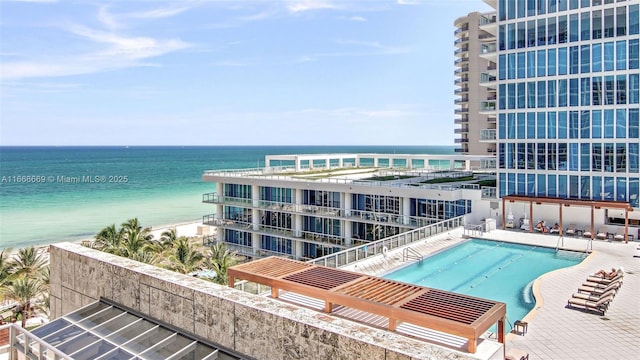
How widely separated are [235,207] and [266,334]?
3613cm

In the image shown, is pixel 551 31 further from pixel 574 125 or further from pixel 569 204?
pixel 569 204

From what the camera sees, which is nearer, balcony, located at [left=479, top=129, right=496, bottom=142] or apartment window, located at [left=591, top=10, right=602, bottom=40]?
apartment window, located at [left=591, top=10, right=602, bottom=40]

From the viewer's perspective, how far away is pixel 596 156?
2853 centimetres

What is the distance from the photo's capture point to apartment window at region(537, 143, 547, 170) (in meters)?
30.4

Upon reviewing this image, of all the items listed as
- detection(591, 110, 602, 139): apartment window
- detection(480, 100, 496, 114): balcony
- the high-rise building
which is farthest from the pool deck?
the high-rise building

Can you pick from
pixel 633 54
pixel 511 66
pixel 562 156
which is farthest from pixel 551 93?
pixel 633 54

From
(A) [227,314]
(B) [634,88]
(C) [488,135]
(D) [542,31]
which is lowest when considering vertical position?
(A) [227,314]

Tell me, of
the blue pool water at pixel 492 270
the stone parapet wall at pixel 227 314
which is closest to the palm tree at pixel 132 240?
the blue pool water at pixel 492 270

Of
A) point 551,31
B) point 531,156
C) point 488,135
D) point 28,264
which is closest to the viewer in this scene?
point 28,264

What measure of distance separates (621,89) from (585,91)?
5.97 ft

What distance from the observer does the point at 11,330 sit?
8984 millimetres

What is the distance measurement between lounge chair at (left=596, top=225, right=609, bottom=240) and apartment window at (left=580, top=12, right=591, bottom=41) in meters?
11.0

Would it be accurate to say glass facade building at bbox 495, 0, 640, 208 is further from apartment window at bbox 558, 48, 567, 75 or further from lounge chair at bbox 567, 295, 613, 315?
lounge chair at bbox 567, 295, 613, 315

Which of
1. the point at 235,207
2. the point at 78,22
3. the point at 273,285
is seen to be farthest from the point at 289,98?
the point at 273,285
